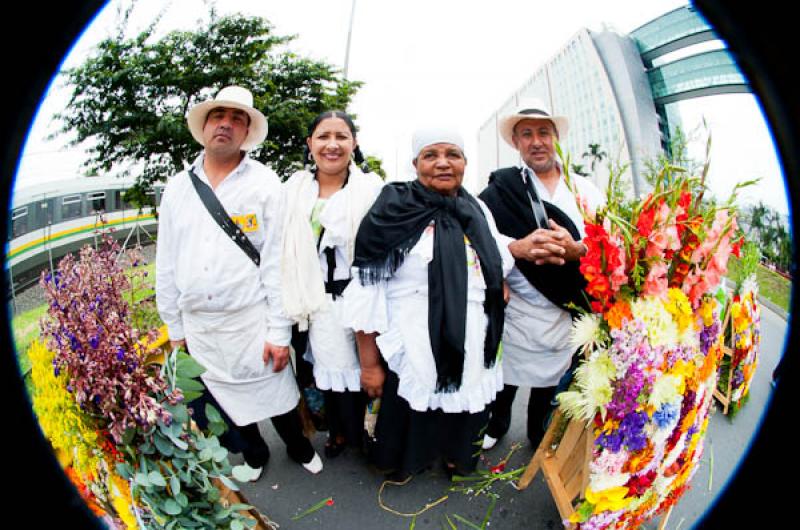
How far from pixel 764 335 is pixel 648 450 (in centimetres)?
455

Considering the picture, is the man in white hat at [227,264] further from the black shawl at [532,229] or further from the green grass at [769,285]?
the green grass at [769,285]

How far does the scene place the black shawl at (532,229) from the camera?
224cm

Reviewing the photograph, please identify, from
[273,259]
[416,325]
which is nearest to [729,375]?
[416,325]

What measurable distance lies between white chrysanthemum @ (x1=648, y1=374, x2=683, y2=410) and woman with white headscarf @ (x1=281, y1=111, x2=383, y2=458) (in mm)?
1462

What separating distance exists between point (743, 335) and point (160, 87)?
7872mm

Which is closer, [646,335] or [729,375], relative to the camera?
[646,335]

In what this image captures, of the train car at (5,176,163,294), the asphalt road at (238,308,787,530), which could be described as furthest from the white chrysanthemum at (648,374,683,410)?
the train car at (5,176,163,294)

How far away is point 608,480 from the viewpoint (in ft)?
4.96

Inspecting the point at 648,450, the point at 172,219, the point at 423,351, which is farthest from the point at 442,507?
the point at 172,219

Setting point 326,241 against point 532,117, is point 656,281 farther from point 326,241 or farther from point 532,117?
point 326,241

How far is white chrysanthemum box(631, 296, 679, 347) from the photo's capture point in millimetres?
1401

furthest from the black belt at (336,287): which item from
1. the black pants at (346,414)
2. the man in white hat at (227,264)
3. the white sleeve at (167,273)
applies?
the white sleeve at (167,273)

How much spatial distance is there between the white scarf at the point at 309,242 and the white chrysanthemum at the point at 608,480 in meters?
1.49

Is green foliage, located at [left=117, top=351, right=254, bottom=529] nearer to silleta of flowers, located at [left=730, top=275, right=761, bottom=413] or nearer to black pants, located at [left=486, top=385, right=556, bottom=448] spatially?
black pants, located at [left=486, top=385, right=556, bottom=448]
